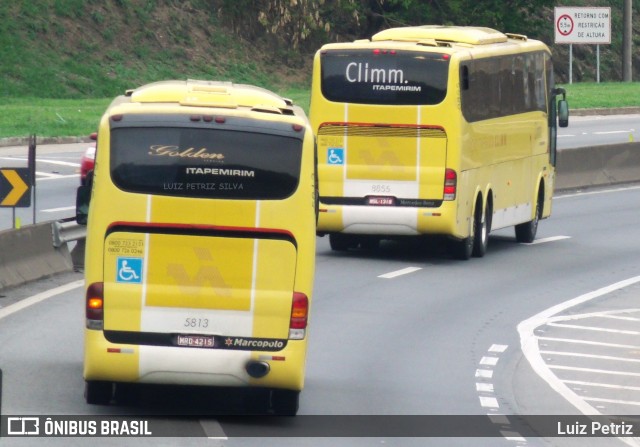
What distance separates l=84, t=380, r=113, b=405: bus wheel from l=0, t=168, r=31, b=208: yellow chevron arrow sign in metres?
7.06

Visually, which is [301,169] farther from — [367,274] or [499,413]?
[367,274]

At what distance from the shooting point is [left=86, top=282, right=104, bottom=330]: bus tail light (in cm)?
1225

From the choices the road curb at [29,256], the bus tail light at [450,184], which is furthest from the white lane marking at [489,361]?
the bus tail light at [450,184]

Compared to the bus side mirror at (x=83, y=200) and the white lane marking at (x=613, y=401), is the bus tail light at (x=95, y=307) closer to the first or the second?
the bus side mirror at (x=83, y=200)

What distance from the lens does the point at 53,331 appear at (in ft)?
54.0

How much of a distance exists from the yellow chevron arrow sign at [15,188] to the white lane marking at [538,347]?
608 cm

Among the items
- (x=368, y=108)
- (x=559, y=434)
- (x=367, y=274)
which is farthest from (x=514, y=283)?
(x=559, y=434)

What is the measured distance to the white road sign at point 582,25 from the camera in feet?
216

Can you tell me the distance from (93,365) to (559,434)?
3642 millimetres

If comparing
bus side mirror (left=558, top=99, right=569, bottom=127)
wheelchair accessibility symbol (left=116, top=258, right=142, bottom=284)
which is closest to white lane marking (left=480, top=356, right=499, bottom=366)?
wheelchair accessibility symbol (left=116, top=258, right=142, bottom=284)

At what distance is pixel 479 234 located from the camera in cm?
2448

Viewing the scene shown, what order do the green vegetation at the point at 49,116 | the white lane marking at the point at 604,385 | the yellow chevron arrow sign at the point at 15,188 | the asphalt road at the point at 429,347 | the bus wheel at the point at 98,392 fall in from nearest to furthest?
the bus wheel at the point at 98,392, the asphalt road at the point at 429,347, the white lane marking at the point at 604,385, the yellow chevron arrow sign at the point at 15,188, the green vegetation at the point at 49,116

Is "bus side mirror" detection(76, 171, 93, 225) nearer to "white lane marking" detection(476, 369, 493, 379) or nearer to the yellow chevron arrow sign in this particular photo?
"white lane marking" detection(476, 369, 493, 379)

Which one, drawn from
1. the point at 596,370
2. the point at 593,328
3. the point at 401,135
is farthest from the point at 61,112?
the point at 596,370
